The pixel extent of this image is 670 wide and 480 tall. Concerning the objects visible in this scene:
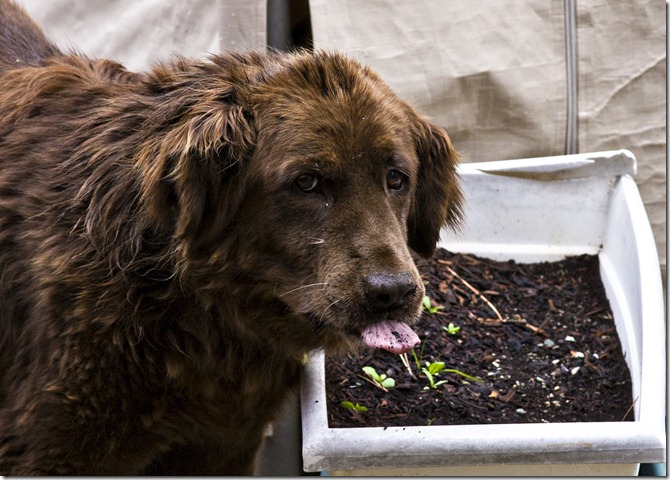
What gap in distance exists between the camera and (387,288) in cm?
276

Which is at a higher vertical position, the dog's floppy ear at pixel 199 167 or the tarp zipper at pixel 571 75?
the dog's floppy ear at pixel 199 167

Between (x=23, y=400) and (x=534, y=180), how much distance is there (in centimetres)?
249

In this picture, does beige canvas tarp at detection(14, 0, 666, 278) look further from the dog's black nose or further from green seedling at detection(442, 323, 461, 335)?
the dog's black nose

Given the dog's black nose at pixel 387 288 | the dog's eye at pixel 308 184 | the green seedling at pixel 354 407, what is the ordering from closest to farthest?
the dog's black nose at pixel 387 288 → the dog's eye at pixel 308 184 → the green seedling at pixel 354 407

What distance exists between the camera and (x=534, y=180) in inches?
175

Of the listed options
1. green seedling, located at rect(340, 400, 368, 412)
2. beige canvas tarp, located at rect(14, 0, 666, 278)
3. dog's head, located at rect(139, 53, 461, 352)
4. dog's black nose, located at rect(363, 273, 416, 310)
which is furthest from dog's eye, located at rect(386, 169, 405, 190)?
beige canvas tarp, located at rect(14, 0, 666, 278)

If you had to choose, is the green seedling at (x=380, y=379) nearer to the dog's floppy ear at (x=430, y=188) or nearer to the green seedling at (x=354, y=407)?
the green seedling at (x=354, y=407)

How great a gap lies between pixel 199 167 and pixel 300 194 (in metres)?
0.31

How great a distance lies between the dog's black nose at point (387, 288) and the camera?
276 cm

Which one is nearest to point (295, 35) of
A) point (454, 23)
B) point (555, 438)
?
point (454, 23)

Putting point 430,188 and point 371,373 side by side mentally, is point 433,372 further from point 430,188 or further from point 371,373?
point 430,188

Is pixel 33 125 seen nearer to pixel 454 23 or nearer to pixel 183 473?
pixel 183 473

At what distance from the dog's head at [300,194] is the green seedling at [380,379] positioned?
2.44ft

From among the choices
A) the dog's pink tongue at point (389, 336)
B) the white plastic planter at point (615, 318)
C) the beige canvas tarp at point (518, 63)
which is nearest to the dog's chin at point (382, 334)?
the dog's pink tongue at point (389, 336)
